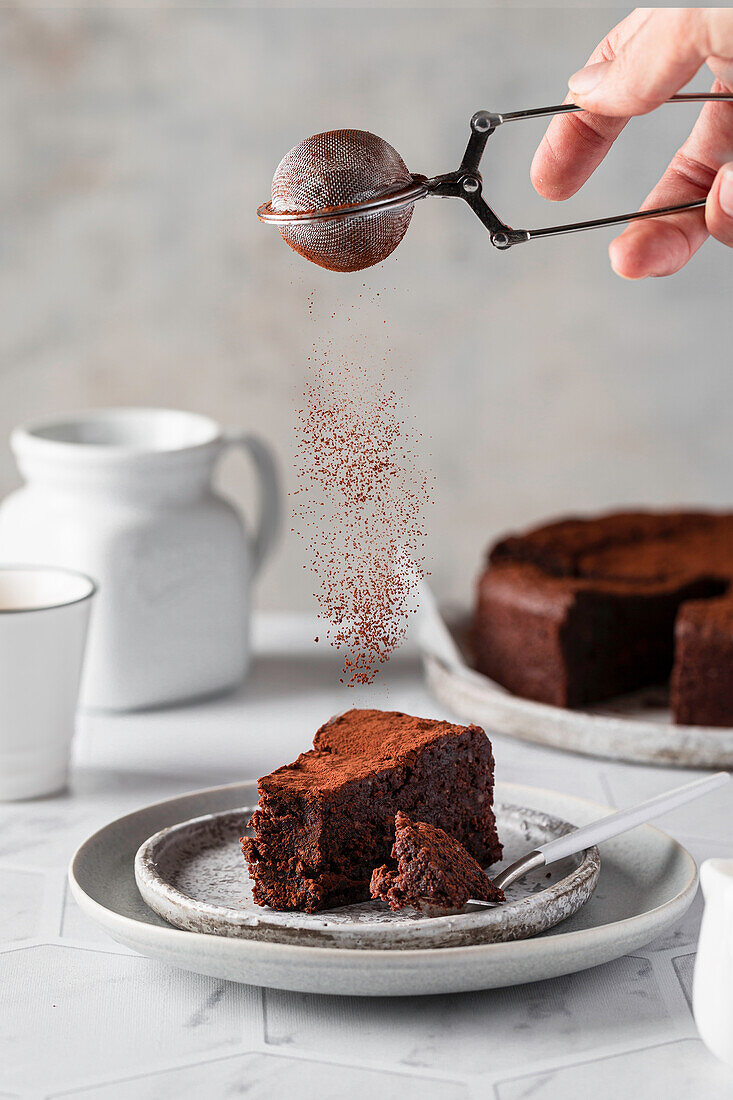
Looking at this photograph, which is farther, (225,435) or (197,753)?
(225,435)

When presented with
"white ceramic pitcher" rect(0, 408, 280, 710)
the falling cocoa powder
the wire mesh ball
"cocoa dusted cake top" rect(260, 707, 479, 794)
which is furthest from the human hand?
the falling cocoa powder

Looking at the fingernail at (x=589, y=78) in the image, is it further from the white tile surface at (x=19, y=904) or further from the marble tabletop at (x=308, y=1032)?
the white tile surface at (x=19, y=904)

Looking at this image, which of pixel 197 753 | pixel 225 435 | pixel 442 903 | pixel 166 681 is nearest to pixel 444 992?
pixel 442 903

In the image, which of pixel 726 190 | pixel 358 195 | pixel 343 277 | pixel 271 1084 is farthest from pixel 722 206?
pixel 343 277

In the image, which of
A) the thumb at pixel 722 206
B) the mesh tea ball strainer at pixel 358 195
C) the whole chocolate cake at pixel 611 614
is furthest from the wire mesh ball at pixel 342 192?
the whole chocolate cake at pixel 611 614

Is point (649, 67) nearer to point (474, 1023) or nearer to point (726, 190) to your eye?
point (726, 190)

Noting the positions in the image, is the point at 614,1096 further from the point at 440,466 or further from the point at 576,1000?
the point at 440,466
